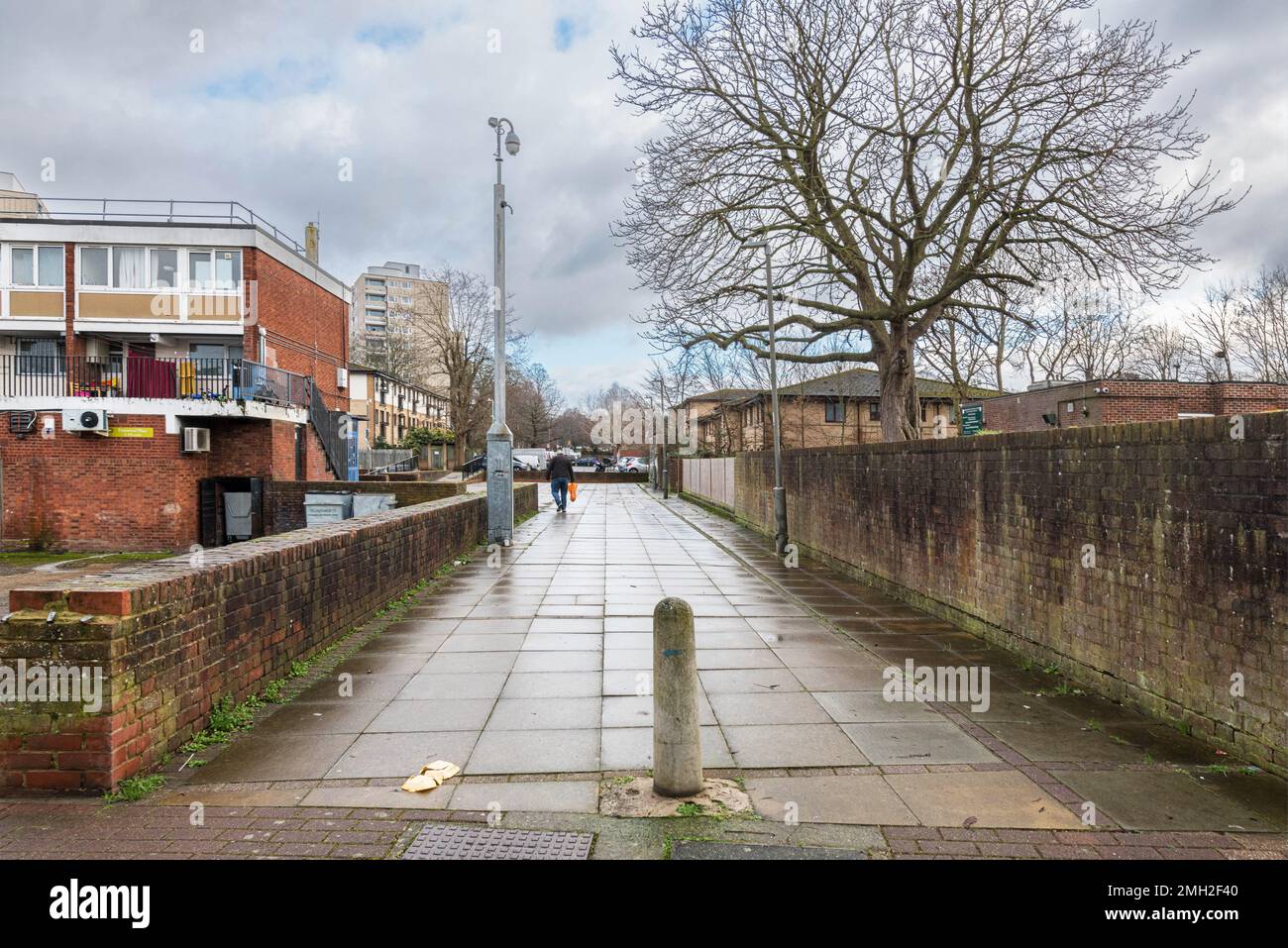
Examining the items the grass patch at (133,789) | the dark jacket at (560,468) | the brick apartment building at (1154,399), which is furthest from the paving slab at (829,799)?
the brick apartment building at (1154,399)

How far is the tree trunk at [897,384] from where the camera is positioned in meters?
18.1

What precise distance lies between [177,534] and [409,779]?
76.9 ft

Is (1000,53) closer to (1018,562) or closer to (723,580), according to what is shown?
(723,580)

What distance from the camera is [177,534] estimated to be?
2380 cm

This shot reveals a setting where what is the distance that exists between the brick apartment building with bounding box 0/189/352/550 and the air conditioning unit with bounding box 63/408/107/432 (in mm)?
29

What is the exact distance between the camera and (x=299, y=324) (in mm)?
31359

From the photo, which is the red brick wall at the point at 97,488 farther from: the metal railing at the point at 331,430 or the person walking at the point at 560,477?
the person walking at the point at 560,477

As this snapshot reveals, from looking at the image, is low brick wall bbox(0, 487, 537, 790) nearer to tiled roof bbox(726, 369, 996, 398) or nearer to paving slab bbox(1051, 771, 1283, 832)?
paving slab bbox(1051, 771, 1283, 832)

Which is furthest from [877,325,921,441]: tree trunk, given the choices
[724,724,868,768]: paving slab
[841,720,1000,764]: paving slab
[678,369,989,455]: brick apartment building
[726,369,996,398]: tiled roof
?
[726,369,996,398]: tiled roof

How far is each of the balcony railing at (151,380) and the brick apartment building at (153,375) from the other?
5 centimetres
